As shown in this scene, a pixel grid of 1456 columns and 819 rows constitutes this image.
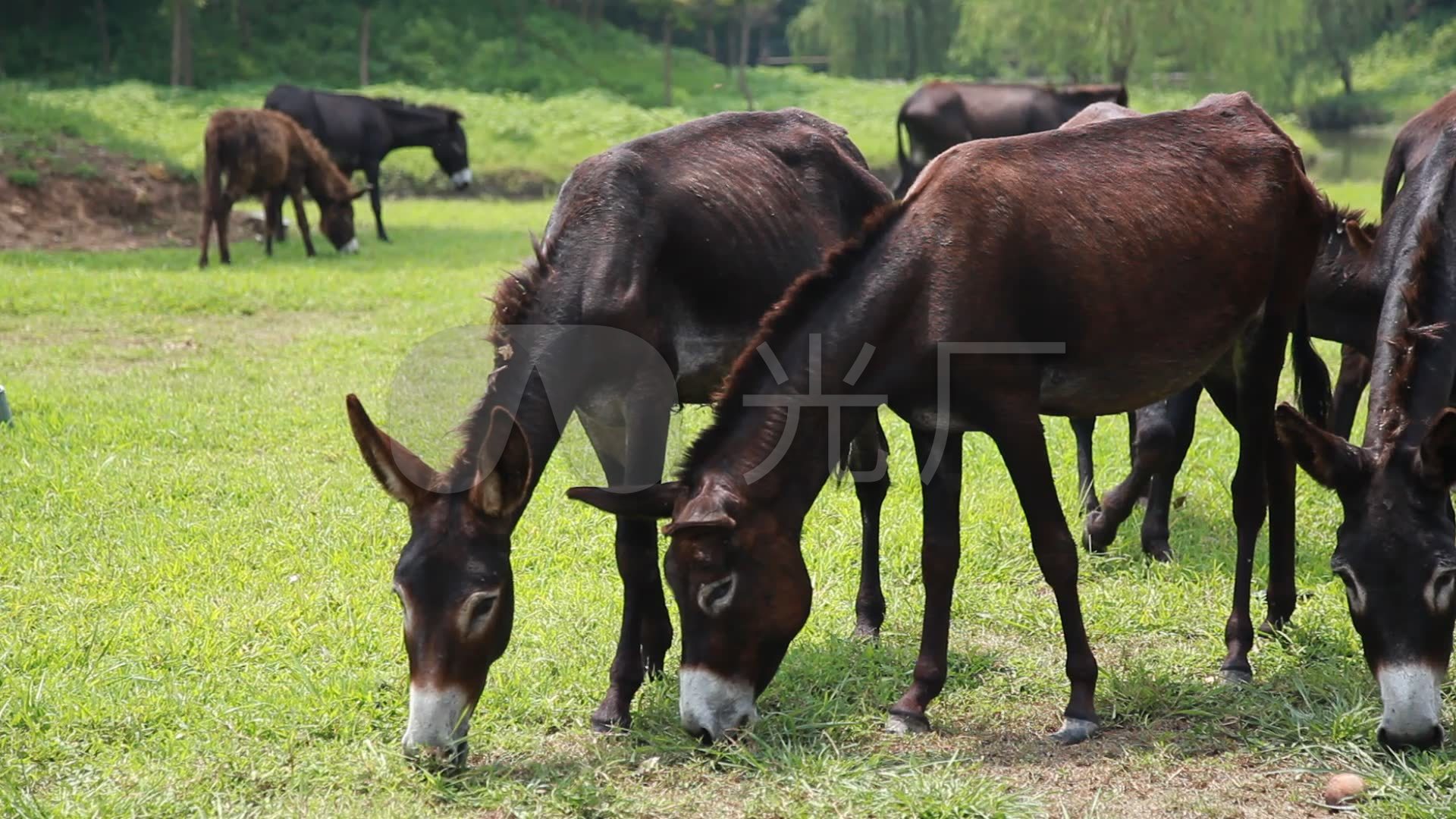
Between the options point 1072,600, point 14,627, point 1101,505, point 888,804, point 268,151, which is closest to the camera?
point 888,804

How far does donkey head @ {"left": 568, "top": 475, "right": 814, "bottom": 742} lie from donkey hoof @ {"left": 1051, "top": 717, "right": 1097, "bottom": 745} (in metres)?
0.95

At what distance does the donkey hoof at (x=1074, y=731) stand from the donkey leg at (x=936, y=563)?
0.40 m

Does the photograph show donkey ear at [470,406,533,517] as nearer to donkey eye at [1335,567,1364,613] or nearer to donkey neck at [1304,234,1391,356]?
donkey eye at [1335,567,1364,613]

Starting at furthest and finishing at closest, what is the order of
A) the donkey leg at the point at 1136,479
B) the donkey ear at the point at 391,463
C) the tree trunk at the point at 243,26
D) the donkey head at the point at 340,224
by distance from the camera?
the tree trunk at the point at 243,26, the donkey head at the point at 340,224, the donkey leg at the point at 1136,479, the donkey ear at the point at 391,463

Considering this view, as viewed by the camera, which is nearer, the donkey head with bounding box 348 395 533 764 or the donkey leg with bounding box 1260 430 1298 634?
the donkey head with bounding box 348 395 533 764

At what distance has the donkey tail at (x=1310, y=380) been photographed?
17.9 feet

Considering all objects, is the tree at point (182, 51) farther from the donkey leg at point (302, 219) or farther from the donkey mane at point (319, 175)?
the donkey leg at point (302, 219)

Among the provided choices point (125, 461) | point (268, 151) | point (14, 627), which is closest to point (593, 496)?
point (14, 627)

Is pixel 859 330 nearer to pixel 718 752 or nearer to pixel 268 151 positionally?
pixel 718 752

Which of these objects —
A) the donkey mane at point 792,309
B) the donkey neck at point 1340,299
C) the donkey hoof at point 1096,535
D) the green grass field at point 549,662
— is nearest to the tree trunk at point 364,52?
the green grass field at point 549,662

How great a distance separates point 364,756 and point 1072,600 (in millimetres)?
2241

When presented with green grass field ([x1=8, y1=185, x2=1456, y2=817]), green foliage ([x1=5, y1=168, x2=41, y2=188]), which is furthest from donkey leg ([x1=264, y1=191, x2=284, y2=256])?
green grass field ([x1=8, y1=185, x2=1456, y2=817])

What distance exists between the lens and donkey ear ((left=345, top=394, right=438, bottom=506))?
3811mm

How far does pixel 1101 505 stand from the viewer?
619 centimetres
